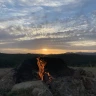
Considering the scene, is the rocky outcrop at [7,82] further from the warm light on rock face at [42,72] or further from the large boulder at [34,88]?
the warm light on rock face at [42,72]

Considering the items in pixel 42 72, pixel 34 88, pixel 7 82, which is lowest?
pixel 34 88

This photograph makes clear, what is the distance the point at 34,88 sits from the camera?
16.9 meters

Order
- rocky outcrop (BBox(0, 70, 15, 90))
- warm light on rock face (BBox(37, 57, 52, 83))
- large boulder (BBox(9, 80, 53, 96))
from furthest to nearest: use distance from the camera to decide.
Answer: warm light on rock face (BBox(37, 57, 52, 83)) → rocky outcrop (BBox(0, 70, 15, 90)) → large boulder (BBox(9, 80, 53, 96))

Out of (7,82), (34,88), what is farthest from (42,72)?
(34,88)

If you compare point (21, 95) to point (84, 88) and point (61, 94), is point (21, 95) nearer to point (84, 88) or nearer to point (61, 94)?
point (61, 94)

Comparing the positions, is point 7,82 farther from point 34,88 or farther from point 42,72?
point 34,88

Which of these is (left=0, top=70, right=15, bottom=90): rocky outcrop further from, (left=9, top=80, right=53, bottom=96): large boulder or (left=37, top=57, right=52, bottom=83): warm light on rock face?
(left=37, top=57, right=52, bottom=83): warm light on rock face

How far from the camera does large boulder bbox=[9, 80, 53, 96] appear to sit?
16.4 metres

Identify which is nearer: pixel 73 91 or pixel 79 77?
pixel 73 91

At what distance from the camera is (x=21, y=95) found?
54.5 feet

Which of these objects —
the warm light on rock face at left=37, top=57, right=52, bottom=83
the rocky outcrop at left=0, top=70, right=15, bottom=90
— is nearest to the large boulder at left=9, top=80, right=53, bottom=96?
the rocky outcrop at left=0, top=70, right=15, bottom=90

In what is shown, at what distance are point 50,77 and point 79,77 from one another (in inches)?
71.0

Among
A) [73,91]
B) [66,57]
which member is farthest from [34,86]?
[66,57]

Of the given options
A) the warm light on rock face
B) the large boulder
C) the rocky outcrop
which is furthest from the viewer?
the warm light on rock face
